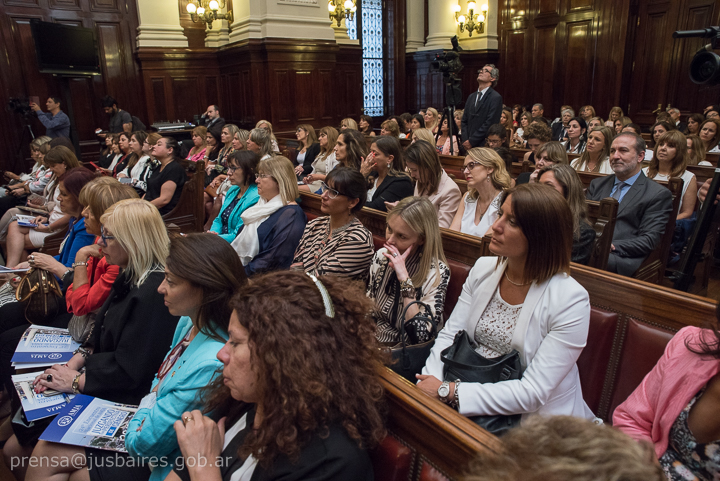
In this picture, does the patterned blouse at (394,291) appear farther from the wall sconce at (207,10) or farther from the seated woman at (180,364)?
the wall sconce at (207,10)

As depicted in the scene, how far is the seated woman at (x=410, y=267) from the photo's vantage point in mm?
2008

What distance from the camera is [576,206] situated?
2.53 metres

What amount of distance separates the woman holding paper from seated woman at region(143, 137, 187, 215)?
2.71 m

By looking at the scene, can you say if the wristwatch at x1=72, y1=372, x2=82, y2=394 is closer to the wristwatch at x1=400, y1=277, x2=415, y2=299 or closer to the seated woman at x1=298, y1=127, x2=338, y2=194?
the wristwatch at x1=400, y1=277, x2=415, y2=299

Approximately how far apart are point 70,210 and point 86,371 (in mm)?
1764

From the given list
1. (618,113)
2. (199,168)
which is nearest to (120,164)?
(199,168)

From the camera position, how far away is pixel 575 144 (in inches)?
229

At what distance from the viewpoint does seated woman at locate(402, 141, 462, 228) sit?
11.2ft

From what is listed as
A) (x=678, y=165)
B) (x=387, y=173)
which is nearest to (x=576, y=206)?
(x=387, y=173)

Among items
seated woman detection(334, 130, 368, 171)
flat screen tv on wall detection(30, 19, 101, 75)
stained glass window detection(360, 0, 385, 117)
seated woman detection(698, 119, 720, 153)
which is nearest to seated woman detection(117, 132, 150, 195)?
seated woman detection(334, 130, 368, 171)

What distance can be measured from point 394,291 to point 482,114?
4.05 meters

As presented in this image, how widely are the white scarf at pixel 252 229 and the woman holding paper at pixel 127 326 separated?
3.63ft

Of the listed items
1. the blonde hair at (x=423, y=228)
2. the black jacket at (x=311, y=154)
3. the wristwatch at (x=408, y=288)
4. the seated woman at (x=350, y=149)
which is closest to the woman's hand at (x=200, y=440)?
the wristwatch at (x=408, y=288)

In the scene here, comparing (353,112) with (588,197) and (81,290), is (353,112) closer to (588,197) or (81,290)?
(588,197)
